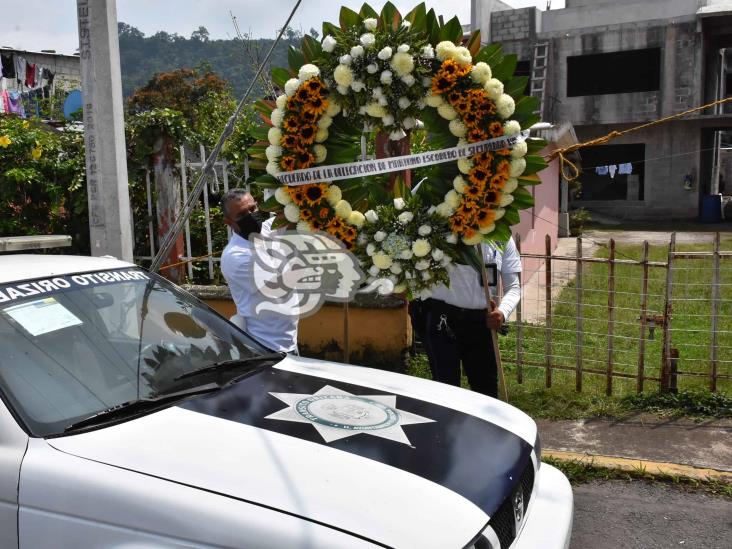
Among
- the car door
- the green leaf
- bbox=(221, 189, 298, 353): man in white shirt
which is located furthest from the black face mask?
the car door

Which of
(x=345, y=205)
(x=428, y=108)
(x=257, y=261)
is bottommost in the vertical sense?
(x=257, y=261)

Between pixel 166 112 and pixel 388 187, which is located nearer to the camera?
pixel 388 187

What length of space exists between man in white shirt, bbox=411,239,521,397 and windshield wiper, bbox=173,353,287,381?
1.19 metres

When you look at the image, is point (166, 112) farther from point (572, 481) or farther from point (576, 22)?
point (576, 22)

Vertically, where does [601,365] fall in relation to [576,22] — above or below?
below

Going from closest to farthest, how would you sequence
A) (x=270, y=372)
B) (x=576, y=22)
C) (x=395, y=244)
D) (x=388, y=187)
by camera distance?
(x=270, y=372), (x=395, y=244), (x=388, y=187), (x=576, y=22)

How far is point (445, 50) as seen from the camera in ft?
10.8

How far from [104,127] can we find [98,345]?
2548mm

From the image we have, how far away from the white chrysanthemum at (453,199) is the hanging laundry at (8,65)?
69.0 ft

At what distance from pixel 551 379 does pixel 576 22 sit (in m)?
21.3

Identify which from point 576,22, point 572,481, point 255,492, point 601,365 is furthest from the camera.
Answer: point 576,22

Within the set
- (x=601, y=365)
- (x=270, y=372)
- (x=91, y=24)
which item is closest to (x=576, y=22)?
(x=601, y=365)

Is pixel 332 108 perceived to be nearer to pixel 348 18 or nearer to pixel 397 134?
pixel 397 134

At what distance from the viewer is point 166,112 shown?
6.36 m
